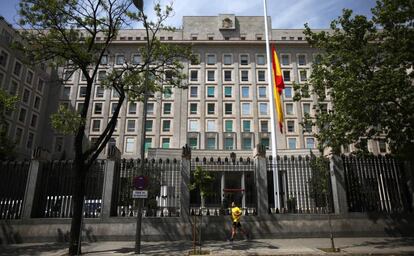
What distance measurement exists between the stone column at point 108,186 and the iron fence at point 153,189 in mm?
359

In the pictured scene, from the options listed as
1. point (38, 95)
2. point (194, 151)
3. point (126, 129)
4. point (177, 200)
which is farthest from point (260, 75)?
point (177, 200)

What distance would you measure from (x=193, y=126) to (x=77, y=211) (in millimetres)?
37800

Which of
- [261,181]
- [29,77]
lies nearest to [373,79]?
[261,181]

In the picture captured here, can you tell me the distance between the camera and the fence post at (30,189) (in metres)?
13.7

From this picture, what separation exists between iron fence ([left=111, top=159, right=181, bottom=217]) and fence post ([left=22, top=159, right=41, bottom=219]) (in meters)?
3.68

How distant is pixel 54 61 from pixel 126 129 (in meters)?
36.0

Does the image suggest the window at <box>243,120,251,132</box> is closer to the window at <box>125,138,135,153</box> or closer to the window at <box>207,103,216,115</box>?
the window at <box>207,103,216,115</box>

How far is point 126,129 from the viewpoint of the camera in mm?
48844

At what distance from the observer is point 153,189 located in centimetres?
1445

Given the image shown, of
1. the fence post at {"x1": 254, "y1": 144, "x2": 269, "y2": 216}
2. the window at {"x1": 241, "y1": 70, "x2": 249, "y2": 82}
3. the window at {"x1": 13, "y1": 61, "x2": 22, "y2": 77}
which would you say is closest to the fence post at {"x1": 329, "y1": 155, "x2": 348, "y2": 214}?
the fence post at {"x1": 254, "y1": 144, "x2": 269, "y2": 216}

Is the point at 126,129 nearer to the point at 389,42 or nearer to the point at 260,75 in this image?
the point at 260,75

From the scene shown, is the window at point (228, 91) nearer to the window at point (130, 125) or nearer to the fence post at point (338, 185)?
the window at point (130, 125)

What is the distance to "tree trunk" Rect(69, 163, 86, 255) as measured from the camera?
34.9 ft

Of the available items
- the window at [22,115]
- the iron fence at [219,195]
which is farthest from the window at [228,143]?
the iron fence at [219,195]
